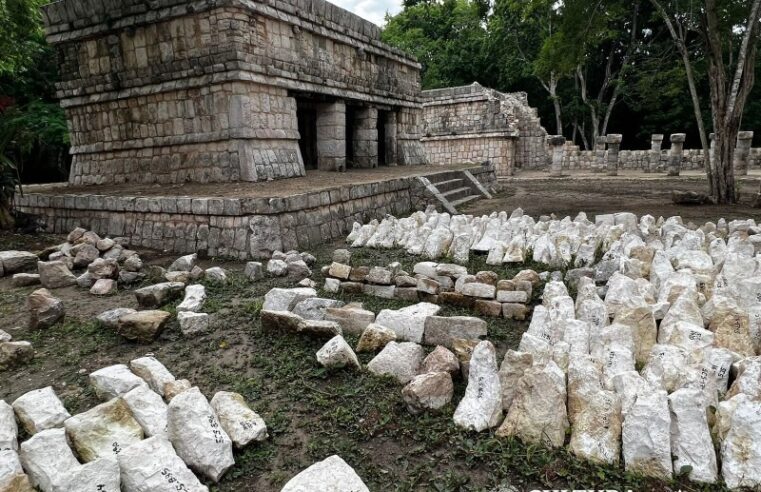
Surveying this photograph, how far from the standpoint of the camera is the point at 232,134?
841cm

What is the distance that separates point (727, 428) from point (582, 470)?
0.64 meters

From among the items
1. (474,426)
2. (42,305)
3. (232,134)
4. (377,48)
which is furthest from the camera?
(377,48)

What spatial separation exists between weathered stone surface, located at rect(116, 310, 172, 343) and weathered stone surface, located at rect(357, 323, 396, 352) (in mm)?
1536

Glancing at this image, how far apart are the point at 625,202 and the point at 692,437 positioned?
31.5 feet

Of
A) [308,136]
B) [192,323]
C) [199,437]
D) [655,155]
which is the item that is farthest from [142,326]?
[655,155]

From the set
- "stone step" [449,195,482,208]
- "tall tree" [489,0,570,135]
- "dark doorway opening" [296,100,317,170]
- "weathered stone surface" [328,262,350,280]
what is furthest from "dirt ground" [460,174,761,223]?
"tall tree" [489,0,570,135]

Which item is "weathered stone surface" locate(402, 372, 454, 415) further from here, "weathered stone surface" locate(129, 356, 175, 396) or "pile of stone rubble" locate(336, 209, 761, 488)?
"weathered stone surface" locate(129, 356, 175, 396)

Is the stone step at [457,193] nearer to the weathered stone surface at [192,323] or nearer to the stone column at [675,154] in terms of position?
the weathered stone surface at [192,323]

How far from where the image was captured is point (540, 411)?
2.18m

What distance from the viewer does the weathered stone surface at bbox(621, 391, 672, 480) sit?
6.24 feet

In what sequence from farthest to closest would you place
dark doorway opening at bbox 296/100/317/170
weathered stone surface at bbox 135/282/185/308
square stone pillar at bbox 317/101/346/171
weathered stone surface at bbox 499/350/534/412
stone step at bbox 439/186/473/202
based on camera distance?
1. dark doorway opening at bbox 296/100/317/170
2. square stone pillar at bbox 317/101/346/171
3. stone step at bbox 439/186/473/202
4. weathered stone surface at bbox 135/282/185/308
5. weathered stone surface at bbox 499/350/534/412

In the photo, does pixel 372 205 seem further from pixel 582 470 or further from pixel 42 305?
pixel 582 470

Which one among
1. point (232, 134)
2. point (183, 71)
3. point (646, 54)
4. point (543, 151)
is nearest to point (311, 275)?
point (232, 134)

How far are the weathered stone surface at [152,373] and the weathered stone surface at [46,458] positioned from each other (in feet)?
2.00
